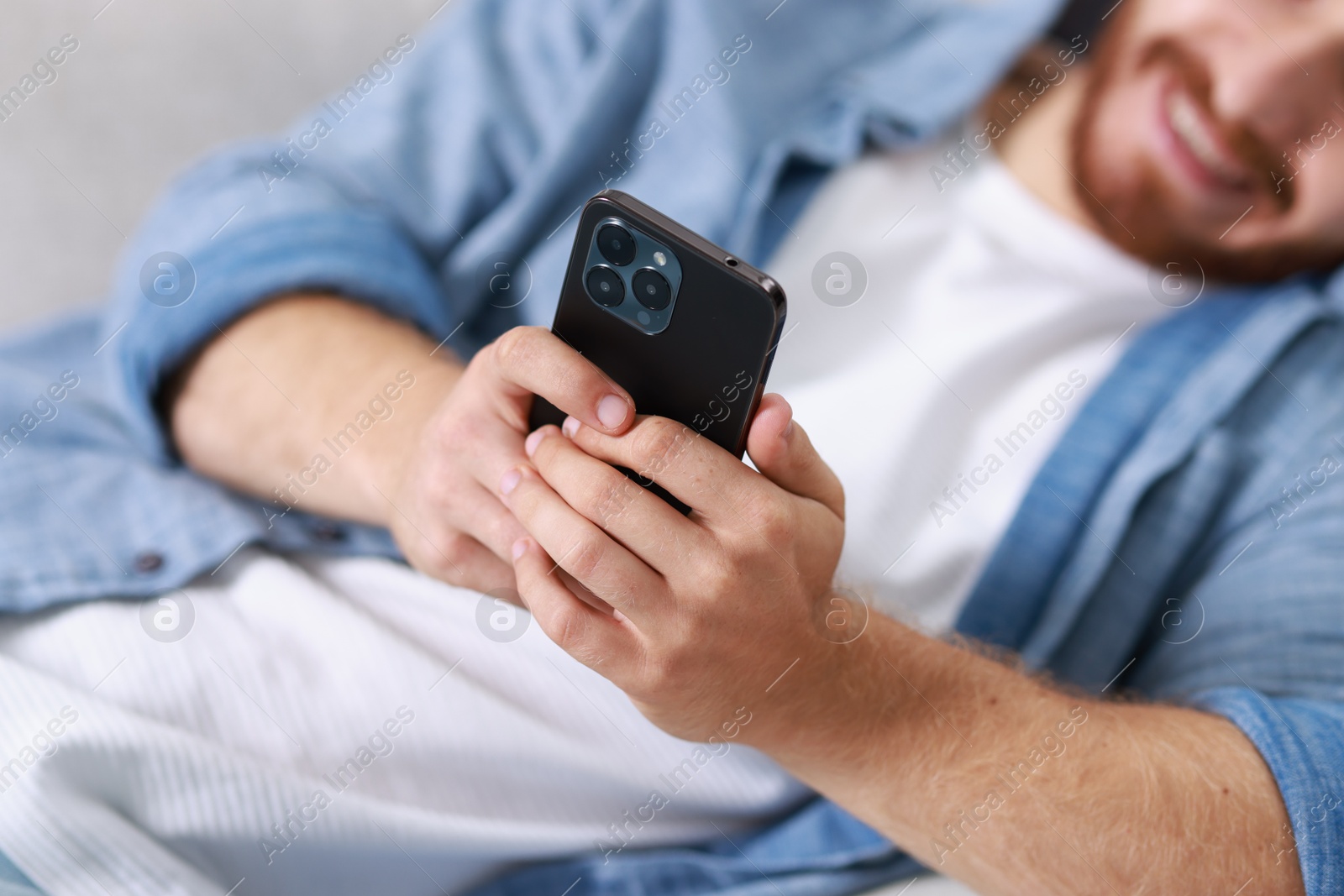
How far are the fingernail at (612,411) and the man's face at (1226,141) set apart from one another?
2.15ft

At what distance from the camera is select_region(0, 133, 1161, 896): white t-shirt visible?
1.71ft

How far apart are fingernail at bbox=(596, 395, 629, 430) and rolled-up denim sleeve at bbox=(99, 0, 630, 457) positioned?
41cm

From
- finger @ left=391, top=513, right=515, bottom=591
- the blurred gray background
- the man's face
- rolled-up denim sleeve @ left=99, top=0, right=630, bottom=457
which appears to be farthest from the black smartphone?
the blurred gray background

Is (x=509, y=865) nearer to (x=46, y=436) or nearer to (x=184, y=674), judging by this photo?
(x=184, y=674)

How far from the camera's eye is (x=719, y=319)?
42 cm

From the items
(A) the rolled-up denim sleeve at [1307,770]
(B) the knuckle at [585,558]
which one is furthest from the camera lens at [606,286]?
(A) the rolled-up denim sleeve at [1307,770]

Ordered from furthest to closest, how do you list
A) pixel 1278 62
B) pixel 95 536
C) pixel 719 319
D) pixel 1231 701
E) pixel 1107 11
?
pixel 1107 11
pixel 1278 62
pixel 95 536
pixel 1231 701
pixel 719 319

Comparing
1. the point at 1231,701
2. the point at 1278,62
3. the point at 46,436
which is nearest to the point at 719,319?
the point at 1231,701

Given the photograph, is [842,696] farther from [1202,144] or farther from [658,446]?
[1202,144]

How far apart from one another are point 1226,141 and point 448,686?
82cm

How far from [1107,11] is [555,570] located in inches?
39.6

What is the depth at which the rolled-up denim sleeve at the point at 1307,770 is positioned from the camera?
1.64 ft

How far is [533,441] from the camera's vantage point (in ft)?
1.55

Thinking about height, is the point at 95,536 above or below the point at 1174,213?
above
